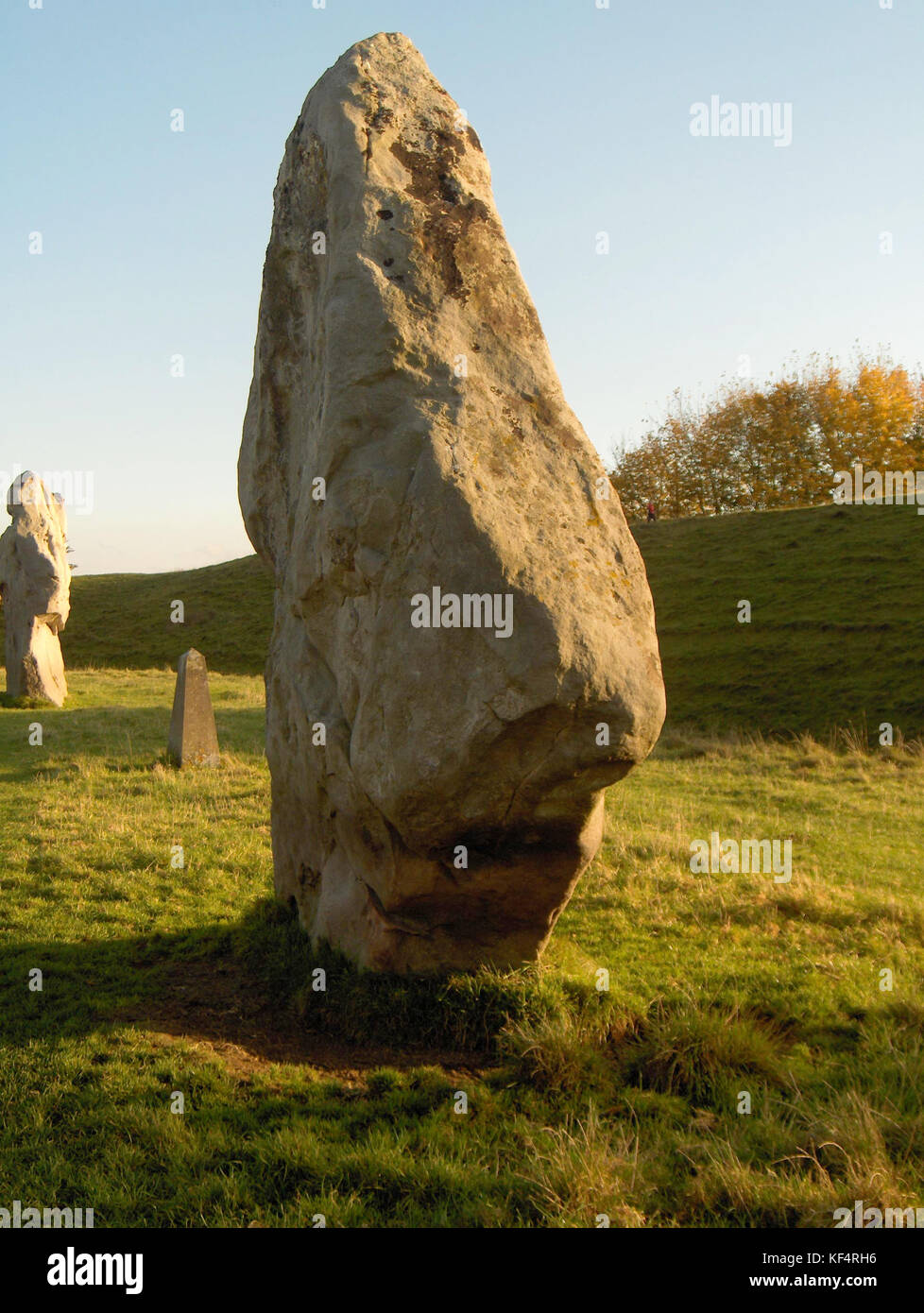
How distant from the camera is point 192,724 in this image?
47.2 ft

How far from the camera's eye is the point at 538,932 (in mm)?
5887

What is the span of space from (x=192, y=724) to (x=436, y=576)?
33.4ft

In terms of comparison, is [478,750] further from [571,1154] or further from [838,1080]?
[838,1080]

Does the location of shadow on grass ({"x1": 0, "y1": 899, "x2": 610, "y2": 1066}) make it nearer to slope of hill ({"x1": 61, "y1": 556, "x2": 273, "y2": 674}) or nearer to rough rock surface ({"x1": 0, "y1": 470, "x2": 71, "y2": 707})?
rough rock surface ({"x1": 0, "y1": 470, "x2": 71, "y2": 707})

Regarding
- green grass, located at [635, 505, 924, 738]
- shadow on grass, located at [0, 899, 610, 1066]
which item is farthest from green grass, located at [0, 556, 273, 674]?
shadow on grass, located at [0, 899, 610, 1066]

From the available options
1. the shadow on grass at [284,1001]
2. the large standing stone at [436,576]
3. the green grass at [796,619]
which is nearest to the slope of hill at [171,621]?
the green grass at [796,619]

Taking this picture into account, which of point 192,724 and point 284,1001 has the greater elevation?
point 192,724

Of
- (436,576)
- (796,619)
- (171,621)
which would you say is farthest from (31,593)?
(171,621)

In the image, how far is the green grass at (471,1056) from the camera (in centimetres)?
407

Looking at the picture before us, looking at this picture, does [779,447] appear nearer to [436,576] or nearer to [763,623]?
[763,623]

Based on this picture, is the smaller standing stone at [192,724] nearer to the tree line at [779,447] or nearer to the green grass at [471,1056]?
the green grass at [471,1056]

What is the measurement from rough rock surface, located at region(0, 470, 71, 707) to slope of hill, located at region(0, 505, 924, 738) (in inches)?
586

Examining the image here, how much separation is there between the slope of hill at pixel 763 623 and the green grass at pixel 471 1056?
557 inches
